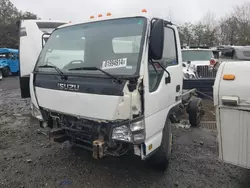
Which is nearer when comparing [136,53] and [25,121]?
[136,53]

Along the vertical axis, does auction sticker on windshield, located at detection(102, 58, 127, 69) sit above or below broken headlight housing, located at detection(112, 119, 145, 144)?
above

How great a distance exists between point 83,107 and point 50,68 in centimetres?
96

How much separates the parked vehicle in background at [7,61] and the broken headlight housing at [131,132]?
21216mm

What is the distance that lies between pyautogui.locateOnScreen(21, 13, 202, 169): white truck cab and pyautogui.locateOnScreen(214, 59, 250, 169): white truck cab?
32.6 inches

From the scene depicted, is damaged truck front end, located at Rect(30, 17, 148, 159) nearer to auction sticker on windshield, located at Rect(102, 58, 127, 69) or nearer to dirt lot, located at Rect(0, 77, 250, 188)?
auction sticker on windshield, located at Rect(102, 58, 127, 69)

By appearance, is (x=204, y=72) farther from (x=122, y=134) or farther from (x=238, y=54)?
(x=122, y=134)

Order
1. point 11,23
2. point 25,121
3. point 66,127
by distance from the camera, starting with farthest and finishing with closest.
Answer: point 11,23 → point 25,121 → point 66,127

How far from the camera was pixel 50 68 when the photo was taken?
3.63 metres

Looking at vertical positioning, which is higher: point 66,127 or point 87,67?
point 87,67

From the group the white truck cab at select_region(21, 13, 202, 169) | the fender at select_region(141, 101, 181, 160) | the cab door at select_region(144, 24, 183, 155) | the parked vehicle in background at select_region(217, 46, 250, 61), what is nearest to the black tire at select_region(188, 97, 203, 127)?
the parked vehicle in background at select_region(217, 46, 250, 61)

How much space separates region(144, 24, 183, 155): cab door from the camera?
3123 millimetres

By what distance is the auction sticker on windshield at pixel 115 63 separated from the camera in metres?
3.04

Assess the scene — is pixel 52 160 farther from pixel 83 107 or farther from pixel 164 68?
pixel 164 68

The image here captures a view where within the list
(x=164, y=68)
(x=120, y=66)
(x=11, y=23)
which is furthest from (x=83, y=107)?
(x=11, y=23)
